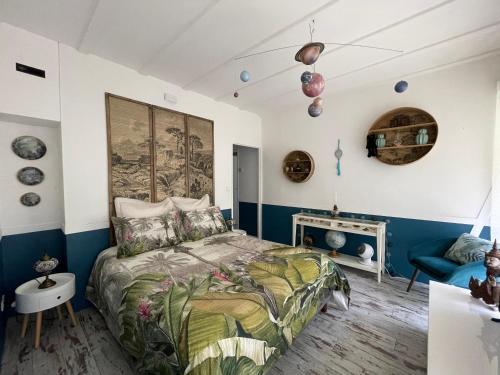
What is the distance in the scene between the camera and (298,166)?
12.9 ft

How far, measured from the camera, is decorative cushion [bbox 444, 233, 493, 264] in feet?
6.47

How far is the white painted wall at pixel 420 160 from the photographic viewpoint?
2.38m

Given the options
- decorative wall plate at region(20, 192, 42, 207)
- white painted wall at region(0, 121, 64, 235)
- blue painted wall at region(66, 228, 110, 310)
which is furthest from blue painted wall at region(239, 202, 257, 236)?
decorative wall plate at region(20, 192, 42, 207)

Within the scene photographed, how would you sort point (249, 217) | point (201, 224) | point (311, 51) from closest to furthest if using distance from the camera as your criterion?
point (311, 51) < point (201, 224) < point (249, 217)

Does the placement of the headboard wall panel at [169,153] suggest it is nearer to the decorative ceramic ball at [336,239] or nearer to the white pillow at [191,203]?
the white pillow at [191,203]

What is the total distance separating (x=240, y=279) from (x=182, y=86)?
2.74 meters

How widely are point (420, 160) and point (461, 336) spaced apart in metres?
2.28

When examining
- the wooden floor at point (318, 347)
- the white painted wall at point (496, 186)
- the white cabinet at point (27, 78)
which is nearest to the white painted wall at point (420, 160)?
the white painted wall at point (496, 186)

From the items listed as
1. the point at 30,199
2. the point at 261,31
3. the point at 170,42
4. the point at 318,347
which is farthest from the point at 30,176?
the point at 318,347

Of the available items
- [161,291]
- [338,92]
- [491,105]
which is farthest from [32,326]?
[491,105]

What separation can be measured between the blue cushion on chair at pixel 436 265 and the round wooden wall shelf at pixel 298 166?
6.31ft

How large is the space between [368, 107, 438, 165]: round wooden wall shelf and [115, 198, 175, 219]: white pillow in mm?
3078

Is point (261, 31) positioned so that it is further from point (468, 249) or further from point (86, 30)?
point (468, 249)

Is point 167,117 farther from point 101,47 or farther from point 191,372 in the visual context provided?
point 191,372
